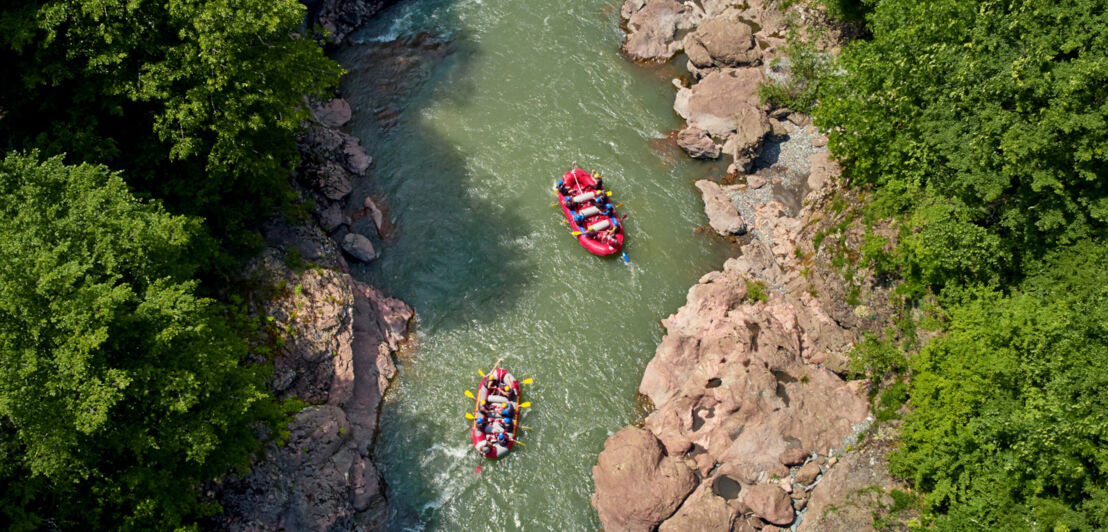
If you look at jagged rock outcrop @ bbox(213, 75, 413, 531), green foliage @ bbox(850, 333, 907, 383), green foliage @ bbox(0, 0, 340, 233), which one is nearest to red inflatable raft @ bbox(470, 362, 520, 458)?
jagged rock outcrop @ bbox(213, 75, 413, 531)

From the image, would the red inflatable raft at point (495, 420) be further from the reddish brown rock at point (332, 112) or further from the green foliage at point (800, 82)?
the green foliage at point (800, 82)

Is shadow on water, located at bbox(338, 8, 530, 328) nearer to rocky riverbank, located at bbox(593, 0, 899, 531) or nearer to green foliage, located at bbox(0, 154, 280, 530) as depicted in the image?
rocky riverbank, located at bbox(593, 0, 899, 531)

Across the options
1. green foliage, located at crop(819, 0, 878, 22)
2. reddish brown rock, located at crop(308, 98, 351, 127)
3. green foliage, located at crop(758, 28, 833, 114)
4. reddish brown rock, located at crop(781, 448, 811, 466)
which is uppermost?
green foliage, located at crop(819, 0, 878, 22)

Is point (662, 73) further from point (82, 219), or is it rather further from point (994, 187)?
point (82, 219)

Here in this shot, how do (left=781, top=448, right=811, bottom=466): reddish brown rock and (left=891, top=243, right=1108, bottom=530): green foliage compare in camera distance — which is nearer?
(left=891, top=243, right=1108, bottom=530): green foliage

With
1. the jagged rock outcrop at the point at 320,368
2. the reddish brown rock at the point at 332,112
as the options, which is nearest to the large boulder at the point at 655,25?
the reddish brown rock at the point at 332,112
